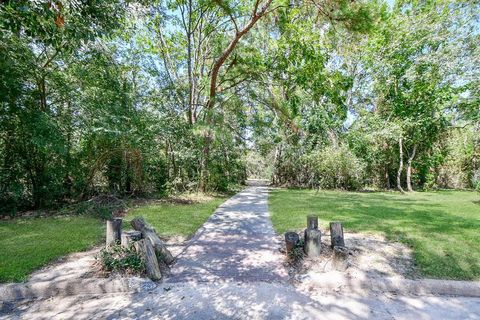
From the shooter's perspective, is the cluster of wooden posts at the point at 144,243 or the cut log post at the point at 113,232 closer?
the cluster of wooden posts at the point at 144,243

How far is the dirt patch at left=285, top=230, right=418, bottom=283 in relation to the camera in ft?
10.8

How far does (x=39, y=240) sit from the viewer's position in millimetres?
4602

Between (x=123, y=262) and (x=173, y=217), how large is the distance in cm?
324

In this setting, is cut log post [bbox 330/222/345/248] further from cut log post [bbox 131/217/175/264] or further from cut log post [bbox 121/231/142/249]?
cut log post [bbox 121/231/142/249]

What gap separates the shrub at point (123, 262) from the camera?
126 inches

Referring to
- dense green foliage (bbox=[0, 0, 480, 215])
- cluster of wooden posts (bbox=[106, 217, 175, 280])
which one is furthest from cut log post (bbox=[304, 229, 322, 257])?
dense green foliage (bbox=[0, 0, 480, 215])

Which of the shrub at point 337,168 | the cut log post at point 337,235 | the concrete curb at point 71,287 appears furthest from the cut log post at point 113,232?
the shrub at point 337,168

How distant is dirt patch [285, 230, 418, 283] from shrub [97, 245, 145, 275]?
6.53 feet

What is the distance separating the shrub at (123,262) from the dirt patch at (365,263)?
199cm

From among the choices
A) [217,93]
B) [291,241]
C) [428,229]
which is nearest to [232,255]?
[291,241]

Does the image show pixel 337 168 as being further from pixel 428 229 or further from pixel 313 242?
pixel 313 242

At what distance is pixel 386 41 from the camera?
12938mm

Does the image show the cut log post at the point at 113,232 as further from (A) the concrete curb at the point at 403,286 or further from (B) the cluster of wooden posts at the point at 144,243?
(A) the concrete curb at the point at 403,286

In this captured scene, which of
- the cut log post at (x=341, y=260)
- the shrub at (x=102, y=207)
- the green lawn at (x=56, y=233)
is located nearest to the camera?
the cut log post at (x=341, y=260)
